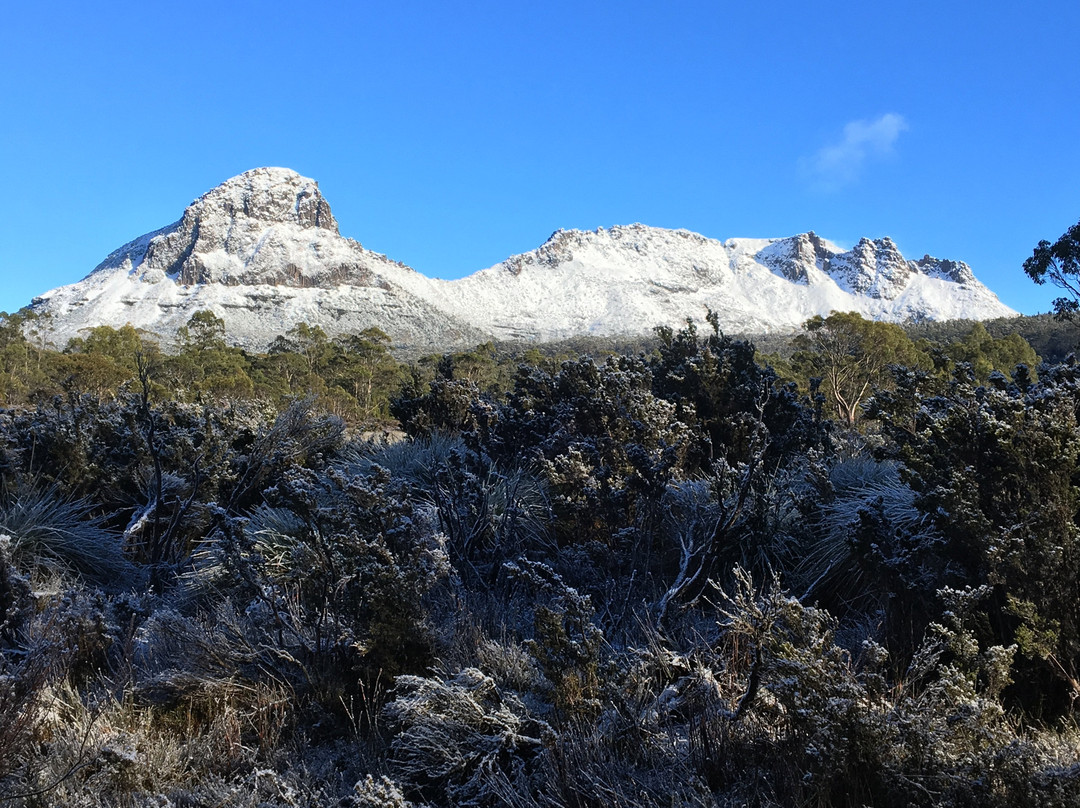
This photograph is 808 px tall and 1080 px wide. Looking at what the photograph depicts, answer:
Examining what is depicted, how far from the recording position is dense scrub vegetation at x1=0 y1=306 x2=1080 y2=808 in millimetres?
2285

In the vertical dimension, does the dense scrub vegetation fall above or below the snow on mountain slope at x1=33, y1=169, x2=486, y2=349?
below

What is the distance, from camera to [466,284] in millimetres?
145625

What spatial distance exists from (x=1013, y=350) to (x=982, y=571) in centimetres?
3127

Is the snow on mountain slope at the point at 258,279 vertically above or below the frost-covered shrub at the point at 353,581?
above

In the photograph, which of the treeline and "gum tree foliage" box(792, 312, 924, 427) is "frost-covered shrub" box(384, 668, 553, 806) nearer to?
the treeline

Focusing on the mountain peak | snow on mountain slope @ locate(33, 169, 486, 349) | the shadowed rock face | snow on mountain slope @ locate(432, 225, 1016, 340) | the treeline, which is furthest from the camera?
the mountain peak

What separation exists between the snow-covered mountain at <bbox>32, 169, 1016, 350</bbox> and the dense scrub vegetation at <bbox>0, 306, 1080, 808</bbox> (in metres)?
80.4

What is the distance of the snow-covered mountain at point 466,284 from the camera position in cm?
10719

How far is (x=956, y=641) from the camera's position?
242cm

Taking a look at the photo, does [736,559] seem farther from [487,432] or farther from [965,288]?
[965,288]

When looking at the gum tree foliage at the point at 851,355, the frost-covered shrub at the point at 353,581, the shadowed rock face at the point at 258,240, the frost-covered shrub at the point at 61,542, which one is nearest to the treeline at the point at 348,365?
the gum tree foliage at the point at 851,355

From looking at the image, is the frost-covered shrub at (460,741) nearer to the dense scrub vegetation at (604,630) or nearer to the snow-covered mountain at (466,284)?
the dense scrub vegetation at (604,630)

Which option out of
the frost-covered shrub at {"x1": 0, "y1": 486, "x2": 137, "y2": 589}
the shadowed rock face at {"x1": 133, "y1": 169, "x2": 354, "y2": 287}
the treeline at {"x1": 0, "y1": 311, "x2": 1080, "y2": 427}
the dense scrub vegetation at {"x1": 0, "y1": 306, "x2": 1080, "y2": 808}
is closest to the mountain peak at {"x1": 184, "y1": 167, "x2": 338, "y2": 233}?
the shadowed rock face at {"x1": 133, "y1": 169, "x2": 354, "y2": 287}

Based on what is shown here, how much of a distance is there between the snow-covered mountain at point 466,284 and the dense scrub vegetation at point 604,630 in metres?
80.4
